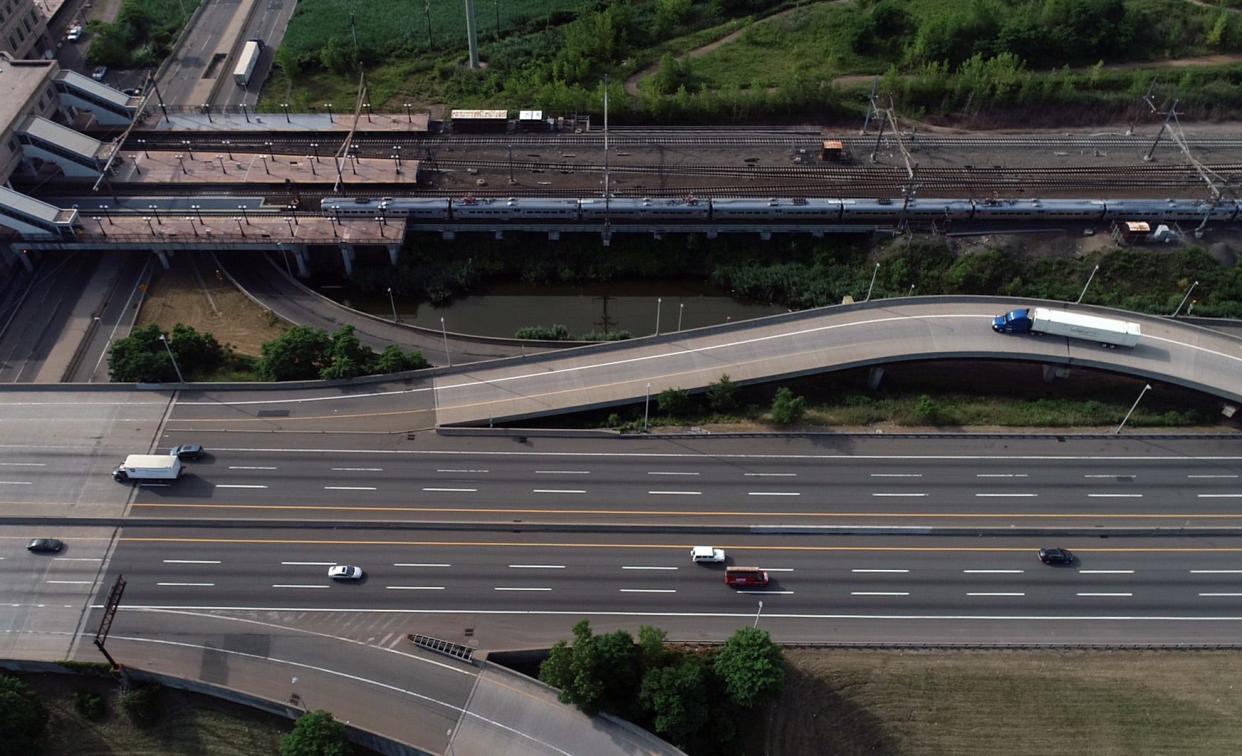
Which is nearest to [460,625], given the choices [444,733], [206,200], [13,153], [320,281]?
[444,733]

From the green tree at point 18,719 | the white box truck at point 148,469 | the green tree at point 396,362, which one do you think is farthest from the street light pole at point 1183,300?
the green tree at point 18,719

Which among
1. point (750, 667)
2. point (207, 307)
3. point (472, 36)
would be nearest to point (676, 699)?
point (750, 667)

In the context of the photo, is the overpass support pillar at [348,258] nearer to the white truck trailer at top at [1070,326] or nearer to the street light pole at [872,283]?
the street light pole at [872,283]

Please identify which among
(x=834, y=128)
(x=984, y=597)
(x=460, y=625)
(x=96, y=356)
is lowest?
(x=460, y=625)

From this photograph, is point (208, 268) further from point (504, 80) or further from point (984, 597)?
point (984, 597)

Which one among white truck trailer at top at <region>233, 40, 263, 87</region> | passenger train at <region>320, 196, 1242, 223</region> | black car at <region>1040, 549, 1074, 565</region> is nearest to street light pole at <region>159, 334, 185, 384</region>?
passenger train at <region>320, 196, 1242, 223</region>

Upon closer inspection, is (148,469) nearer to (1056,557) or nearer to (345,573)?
(345,573)

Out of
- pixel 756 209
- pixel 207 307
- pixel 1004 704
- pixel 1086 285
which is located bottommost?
pixel 1004 704
